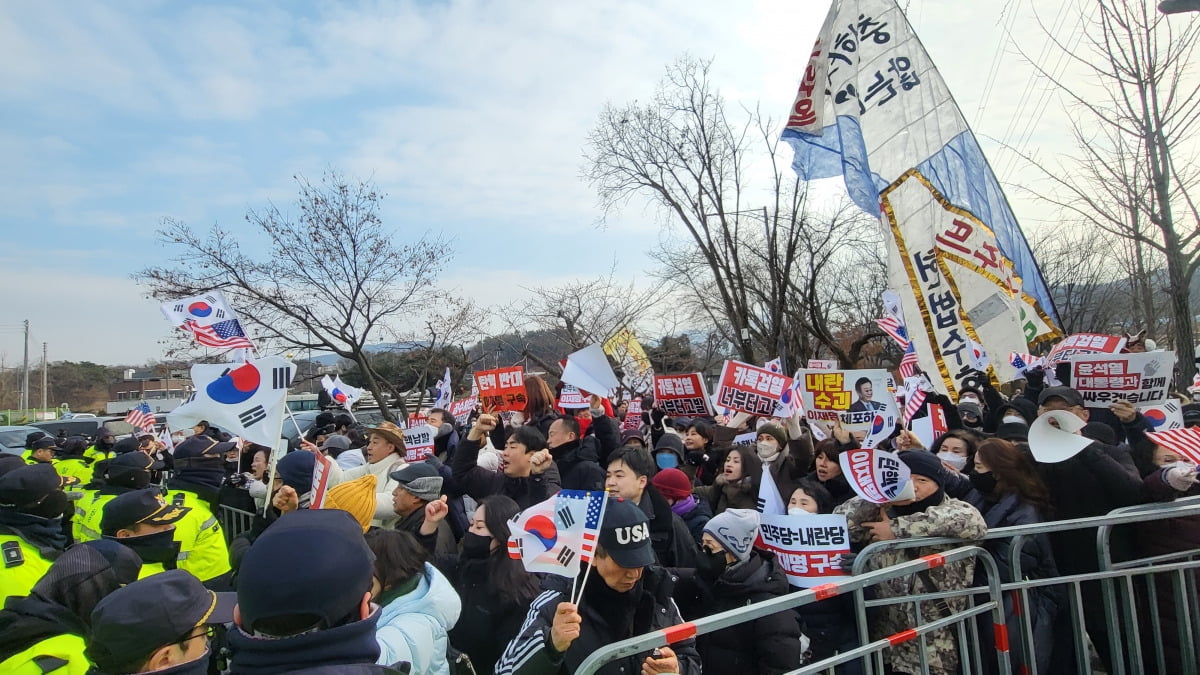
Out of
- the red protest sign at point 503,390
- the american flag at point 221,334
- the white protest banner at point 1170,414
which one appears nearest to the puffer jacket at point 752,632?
the red protest sign at point 503,390

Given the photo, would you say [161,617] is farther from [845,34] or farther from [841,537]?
[845,34]

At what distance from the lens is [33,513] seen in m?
4.14

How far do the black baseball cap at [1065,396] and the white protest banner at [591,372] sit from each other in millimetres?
3619

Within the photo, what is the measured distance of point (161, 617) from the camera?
2.13 metres

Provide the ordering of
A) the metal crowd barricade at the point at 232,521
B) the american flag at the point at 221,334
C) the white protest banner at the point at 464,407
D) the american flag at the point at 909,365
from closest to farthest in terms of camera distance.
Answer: the metal crowd barricade at the point at 232,521 → the american flag at the point at 221,334 → the american flag at the point at 909,365 → the white protest banner at the point at 464,407

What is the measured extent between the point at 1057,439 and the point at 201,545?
544 cm

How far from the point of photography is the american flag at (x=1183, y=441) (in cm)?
434

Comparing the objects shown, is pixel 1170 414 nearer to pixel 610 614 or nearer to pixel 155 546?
pixel 610 614

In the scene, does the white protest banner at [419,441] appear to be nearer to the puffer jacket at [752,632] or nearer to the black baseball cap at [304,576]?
the puffer jacket at [752,632]

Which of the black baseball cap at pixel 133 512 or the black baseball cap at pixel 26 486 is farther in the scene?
the black baseball cap at pixel 26 486

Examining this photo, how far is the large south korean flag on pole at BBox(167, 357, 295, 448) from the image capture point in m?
4.70

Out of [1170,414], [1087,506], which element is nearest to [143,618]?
[1087,506]

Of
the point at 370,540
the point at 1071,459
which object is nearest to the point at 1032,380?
the point at 1071,459

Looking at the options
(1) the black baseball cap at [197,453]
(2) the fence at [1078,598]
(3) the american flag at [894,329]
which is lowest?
(2) the fence at [1078,598]
